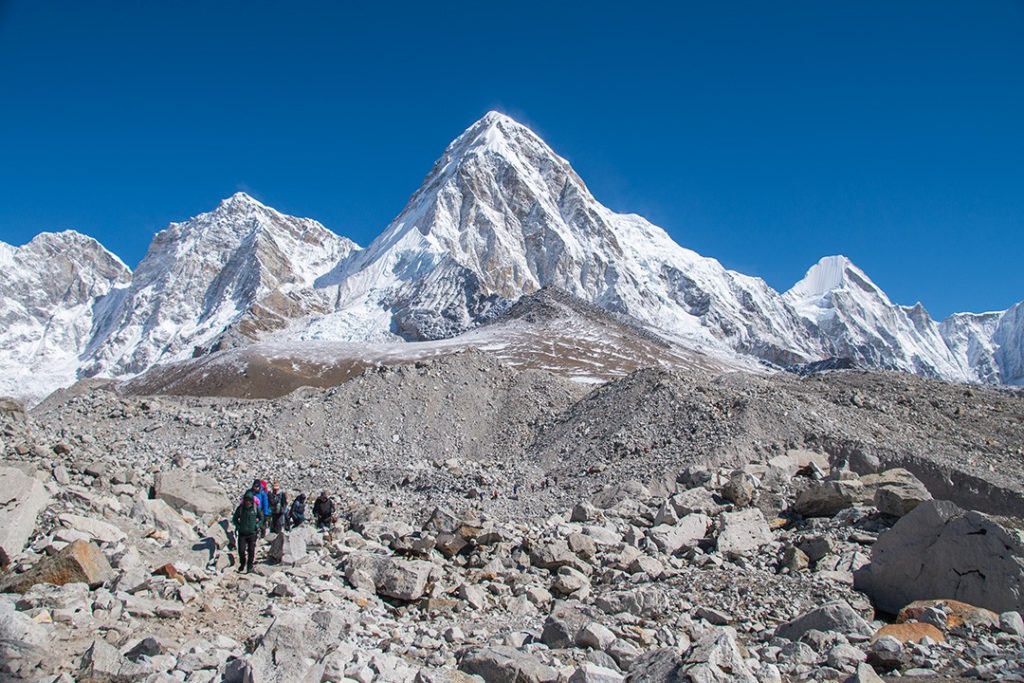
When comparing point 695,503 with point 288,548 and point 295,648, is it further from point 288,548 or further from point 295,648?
point 295,648

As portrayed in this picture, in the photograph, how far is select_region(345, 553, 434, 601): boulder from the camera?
1516 cm

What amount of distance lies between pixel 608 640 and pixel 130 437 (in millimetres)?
30071

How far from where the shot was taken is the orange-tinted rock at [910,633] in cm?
1182

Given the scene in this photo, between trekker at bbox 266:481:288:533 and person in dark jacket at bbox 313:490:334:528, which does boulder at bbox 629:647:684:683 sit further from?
person in dark jacket at bbox 313:490:334:528

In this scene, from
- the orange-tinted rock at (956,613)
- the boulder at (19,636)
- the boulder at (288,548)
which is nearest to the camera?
the boulder at (19,636)

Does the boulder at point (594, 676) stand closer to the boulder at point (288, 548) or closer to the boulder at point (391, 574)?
the boulder at point (391, 574)

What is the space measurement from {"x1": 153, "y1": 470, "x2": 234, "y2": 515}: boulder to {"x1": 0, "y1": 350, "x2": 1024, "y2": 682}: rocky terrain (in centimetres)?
7

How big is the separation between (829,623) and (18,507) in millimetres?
13971

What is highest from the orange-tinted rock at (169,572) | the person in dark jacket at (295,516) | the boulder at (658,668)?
the person in dark jacket at (295,516)

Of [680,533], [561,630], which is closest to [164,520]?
[561,630]

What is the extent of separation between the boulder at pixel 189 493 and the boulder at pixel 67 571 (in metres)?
7.52

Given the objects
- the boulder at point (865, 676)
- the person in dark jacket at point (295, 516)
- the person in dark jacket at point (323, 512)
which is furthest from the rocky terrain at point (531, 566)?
the person in dark jacket at point (295, 516)

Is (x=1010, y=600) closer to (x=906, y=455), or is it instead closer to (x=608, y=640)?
(x=608, y=640)

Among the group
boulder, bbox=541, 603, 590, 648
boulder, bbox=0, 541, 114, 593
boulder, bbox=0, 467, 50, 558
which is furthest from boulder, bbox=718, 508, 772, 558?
boulder, bbox=0, 467, 50, 558
